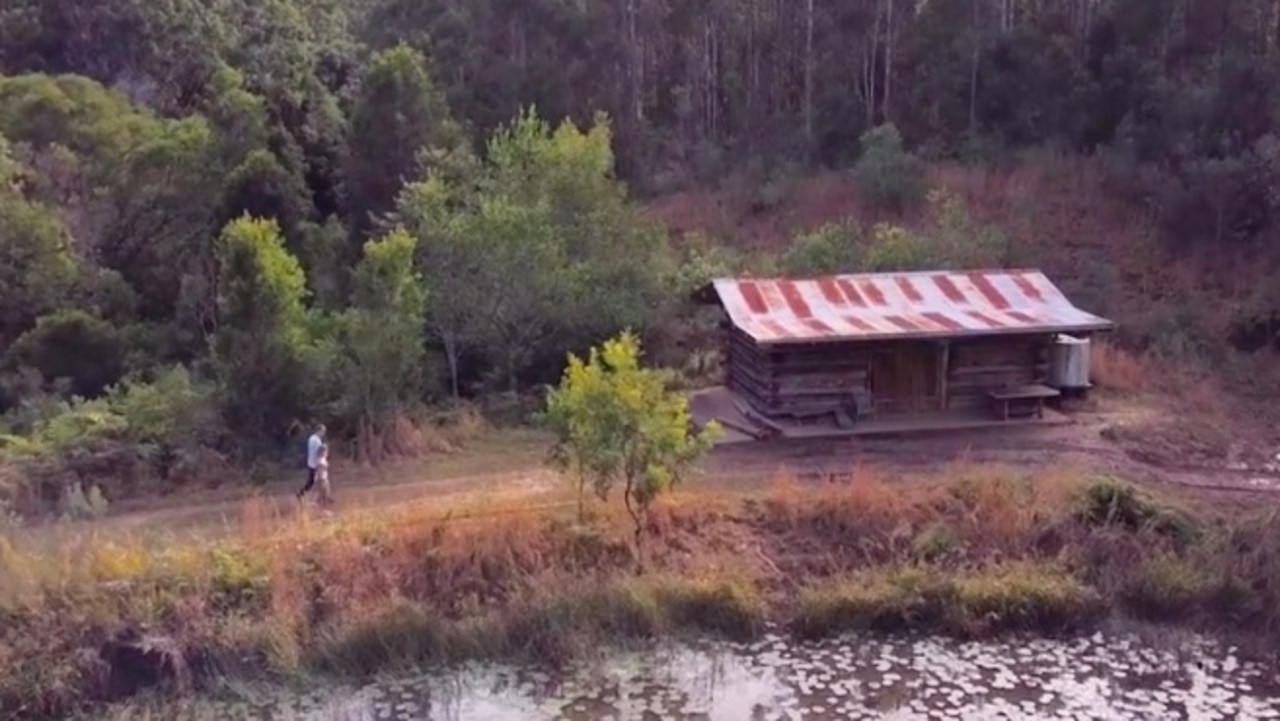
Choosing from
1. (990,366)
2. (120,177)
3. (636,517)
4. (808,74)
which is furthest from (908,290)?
(808,74)

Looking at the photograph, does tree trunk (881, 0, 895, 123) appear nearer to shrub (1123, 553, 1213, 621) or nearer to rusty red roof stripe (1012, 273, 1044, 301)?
rusty red roof stripe (1012, 273, 1044, 301)

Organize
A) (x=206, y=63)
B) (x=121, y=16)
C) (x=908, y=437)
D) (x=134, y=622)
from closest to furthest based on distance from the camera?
(x=134, y=622), (x=908, y=437), (x=206, y=63), (x=121, y=16)

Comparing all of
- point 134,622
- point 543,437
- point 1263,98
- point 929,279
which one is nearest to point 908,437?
point 929,279

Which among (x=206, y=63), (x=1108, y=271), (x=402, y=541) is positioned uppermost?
(x=206, y=63)

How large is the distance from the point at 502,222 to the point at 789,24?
2708cm

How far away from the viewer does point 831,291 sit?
25984mm

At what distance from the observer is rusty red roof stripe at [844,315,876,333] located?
24156mm

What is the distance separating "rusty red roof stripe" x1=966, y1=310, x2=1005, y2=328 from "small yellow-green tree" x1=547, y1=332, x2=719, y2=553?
748 centimetres

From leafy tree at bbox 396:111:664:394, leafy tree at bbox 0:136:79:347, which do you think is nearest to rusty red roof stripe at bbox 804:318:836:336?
leafy tree at bbox 396:111:664:394

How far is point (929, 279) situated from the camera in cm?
2656

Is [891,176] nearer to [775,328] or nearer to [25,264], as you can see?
[775,328]

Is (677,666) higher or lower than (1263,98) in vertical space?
lower

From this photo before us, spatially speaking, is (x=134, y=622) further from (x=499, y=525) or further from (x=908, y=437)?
(x=908, y=437)

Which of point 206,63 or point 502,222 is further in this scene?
point 206,63
